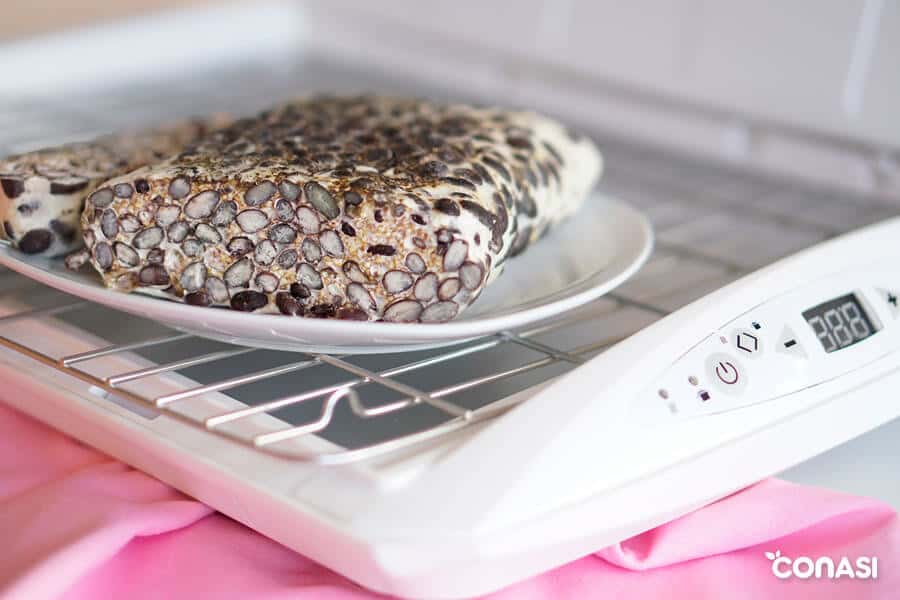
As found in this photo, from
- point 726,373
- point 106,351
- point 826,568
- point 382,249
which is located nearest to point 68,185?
point 106,351

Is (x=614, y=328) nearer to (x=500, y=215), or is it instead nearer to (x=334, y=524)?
(x=500, y=215)

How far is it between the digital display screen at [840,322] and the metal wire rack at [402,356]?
0.12 metres

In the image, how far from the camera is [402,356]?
2.71 feet

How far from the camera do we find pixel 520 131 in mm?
950

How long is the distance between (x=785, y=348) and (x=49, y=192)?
0.54 m

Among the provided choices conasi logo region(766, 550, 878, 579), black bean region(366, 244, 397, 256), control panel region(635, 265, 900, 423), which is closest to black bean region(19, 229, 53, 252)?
black bean region(366, 244, 397, 256)

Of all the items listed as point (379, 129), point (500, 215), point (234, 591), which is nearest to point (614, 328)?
point (500, 215)

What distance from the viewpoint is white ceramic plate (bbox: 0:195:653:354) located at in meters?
0.70

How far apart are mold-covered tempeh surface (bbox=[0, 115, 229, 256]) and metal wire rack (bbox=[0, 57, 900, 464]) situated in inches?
2.4

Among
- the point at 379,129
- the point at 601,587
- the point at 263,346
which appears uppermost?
the point at 379,129

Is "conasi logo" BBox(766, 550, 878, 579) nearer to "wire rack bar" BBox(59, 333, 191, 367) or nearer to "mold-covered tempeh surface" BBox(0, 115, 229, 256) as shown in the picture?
"wire rack bar" BBox(59, 333, 191, 367)

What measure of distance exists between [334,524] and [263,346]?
0.66 feet

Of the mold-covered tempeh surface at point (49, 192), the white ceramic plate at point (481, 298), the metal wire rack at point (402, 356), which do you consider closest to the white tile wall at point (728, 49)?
the metal wire rack at point (402, 356)

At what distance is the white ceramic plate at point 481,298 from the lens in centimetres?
70
